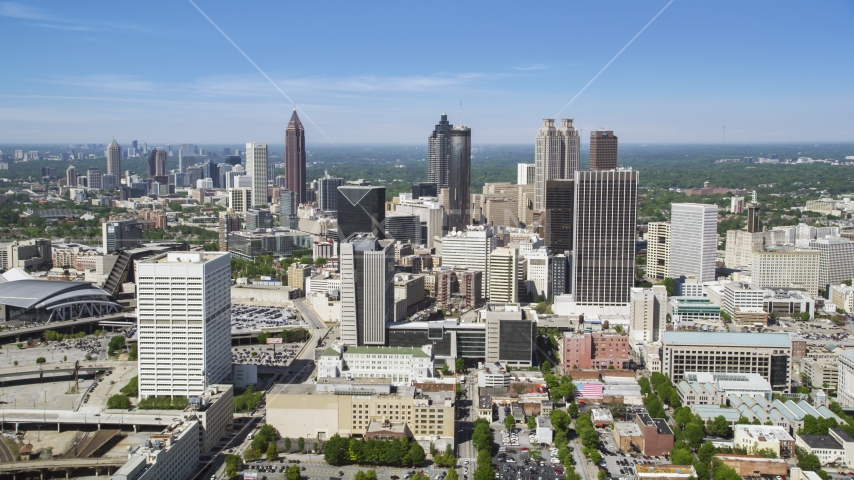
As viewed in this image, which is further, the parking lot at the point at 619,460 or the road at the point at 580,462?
the parking lot at the point at 619,460

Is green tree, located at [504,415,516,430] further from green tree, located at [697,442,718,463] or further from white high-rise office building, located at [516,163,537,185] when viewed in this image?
white high-rise office building, located at [516,163,537,185]

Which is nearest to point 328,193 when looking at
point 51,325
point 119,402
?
point 51,325

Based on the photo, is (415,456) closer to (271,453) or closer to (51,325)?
(271,453)

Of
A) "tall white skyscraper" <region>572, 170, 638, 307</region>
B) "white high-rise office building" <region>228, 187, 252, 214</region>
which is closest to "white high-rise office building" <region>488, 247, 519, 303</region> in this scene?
"tall white skyscraper" <region>572, 170, 638, 307</region>

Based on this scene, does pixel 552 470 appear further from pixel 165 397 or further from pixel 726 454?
pixel 165 397

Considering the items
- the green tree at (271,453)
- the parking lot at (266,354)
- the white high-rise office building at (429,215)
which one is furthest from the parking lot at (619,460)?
the white high-rise office building at (429,215)

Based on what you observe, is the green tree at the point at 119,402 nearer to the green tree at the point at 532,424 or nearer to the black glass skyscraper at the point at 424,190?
the green tree at the point at 532,424

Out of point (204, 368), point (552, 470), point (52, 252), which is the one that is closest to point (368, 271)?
point (204, 368)

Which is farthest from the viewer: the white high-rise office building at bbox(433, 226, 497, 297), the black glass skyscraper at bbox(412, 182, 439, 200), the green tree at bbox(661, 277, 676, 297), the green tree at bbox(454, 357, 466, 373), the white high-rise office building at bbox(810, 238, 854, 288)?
the black glass skyscraper at bbox(412, 182, 439, 200)
